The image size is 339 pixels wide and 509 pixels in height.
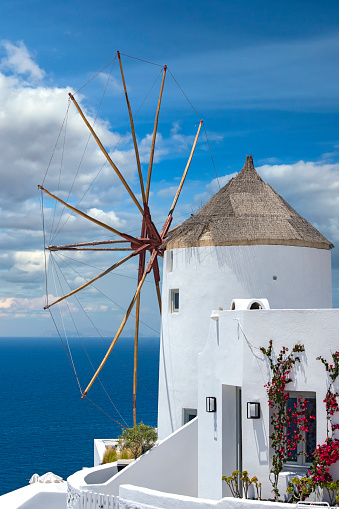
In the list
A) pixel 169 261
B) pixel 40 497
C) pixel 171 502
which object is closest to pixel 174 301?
pixel 169 261

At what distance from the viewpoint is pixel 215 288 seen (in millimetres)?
20594

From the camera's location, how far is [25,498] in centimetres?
2181

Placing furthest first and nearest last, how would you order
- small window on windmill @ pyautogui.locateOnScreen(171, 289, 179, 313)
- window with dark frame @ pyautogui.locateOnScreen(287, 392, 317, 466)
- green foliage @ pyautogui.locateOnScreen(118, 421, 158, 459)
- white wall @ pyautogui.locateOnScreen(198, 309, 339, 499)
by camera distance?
small window on windmill @ pyautogui.locateOnScreen(171, 289, 179, 313), green foliage @ pyautogui.locateOnScreen(118, 421, 158, 459), window with dark frame @ pyautogui.locateOnScreen(287, 392, 317, 466), white wall @ pyautogui.locateOnScreen(198, 309, 339, 499)

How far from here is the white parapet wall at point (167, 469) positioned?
18.2m

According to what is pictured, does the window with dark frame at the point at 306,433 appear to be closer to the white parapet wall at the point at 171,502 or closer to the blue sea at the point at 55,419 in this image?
the white parapet wall at the point at 171,502

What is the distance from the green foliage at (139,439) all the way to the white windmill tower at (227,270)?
1721 millimetres

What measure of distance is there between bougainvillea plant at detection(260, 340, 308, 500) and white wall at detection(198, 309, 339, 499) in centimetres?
16

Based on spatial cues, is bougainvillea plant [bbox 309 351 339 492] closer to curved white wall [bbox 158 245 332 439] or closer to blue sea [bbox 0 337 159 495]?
curved white wall [bbox 158 245 332 439]

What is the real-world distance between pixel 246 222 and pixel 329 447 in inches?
347

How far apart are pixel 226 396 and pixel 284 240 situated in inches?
247

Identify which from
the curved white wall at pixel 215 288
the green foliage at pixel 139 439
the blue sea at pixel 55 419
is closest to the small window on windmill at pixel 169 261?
the curved white wall at pixel 215 288

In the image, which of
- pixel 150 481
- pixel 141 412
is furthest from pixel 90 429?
pixel 150 481

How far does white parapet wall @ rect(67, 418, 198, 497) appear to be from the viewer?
18.2m

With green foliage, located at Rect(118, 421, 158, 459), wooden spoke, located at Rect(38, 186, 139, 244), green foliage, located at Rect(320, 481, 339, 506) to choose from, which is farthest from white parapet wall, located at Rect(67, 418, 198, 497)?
wooden spoke, located at Rect(38, 186, 139, 244)
